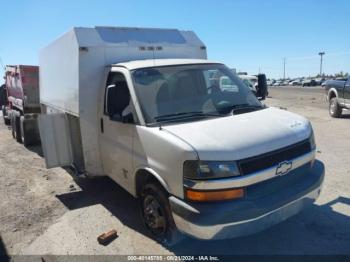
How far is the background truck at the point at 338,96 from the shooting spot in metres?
14.2

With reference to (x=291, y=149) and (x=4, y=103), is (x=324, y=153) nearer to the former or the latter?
(x=291, y=149)

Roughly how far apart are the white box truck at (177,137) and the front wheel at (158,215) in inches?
0.6

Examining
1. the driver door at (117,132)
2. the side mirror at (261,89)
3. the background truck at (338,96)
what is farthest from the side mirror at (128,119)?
the background truck at (338,96)

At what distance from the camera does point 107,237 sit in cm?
459

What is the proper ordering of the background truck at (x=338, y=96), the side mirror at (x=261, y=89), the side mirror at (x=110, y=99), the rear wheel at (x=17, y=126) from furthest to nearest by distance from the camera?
the background truck at (x=338, y=96)
the rear wheel at (x=17, y=126)
the side mirror at (x=261, y=89)
the side mirror at (x=110, y=99)

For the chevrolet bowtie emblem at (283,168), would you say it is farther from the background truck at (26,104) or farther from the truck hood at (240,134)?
the background truck at (26,104)

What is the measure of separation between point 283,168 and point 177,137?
1.18 metres

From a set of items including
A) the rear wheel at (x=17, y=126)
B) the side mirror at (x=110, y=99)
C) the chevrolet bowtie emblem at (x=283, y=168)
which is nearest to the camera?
the chevrolet bowtie emblem at (x=283, y=168)

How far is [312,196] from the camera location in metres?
4.11

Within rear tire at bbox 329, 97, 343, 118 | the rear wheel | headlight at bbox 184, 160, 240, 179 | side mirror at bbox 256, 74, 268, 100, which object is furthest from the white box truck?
rear tire at bbox 329, 97, 343, 118

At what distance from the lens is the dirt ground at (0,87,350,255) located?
4.30 metres

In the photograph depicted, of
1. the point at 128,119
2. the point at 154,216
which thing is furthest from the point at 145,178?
the point at 128,119

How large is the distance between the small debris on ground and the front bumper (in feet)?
4.12

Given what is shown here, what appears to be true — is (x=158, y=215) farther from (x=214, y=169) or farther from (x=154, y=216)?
(x=214, y=169)
